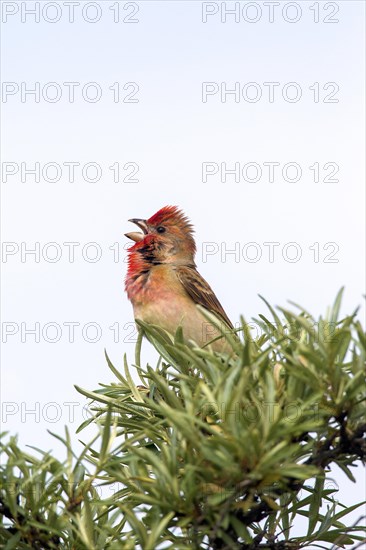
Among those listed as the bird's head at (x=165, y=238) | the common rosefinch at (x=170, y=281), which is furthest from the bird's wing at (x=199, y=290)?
the bird's head at (x=165, y=238)

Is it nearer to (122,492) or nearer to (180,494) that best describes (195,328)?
(122,492)

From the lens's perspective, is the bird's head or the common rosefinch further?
the bird's head

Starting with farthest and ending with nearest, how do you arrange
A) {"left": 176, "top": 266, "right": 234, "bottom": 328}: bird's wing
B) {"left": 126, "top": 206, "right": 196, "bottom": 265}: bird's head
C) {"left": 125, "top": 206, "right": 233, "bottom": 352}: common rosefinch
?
{"left": 126, "top": 206, "right": 196, "bottom": 265}: bird's head, {"left": 176, "top": 266, "right": 234, "bottom": 328}: bird's wing, {"left": 125, "top": 206, "right": 233, "bottom": 352}: common rosefinch

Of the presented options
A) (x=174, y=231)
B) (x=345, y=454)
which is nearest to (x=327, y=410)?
(x=345, y=454)

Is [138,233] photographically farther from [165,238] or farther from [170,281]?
[170,281]

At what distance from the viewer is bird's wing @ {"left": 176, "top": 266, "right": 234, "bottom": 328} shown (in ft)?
22.2

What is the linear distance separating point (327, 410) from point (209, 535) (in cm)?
50

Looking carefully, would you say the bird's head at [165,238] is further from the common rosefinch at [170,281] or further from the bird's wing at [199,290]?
the bird's wing at [199,290]

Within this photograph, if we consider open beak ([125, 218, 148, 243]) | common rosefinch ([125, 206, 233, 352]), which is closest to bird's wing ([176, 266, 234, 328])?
common rosefinch ([125, 206, 233, 352])

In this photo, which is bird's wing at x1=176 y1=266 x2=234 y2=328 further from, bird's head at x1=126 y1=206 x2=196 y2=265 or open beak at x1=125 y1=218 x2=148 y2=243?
open beak at x1=125 y1=218 x2=148 y2=243

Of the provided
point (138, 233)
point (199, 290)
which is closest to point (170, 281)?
point (199, 290)

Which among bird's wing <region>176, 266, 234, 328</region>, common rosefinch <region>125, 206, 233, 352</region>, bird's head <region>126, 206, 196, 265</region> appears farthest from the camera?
bird's head <region>126, 206, 196, 265</region>

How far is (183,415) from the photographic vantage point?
2170 mm

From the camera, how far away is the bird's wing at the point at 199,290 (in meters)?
6.77
